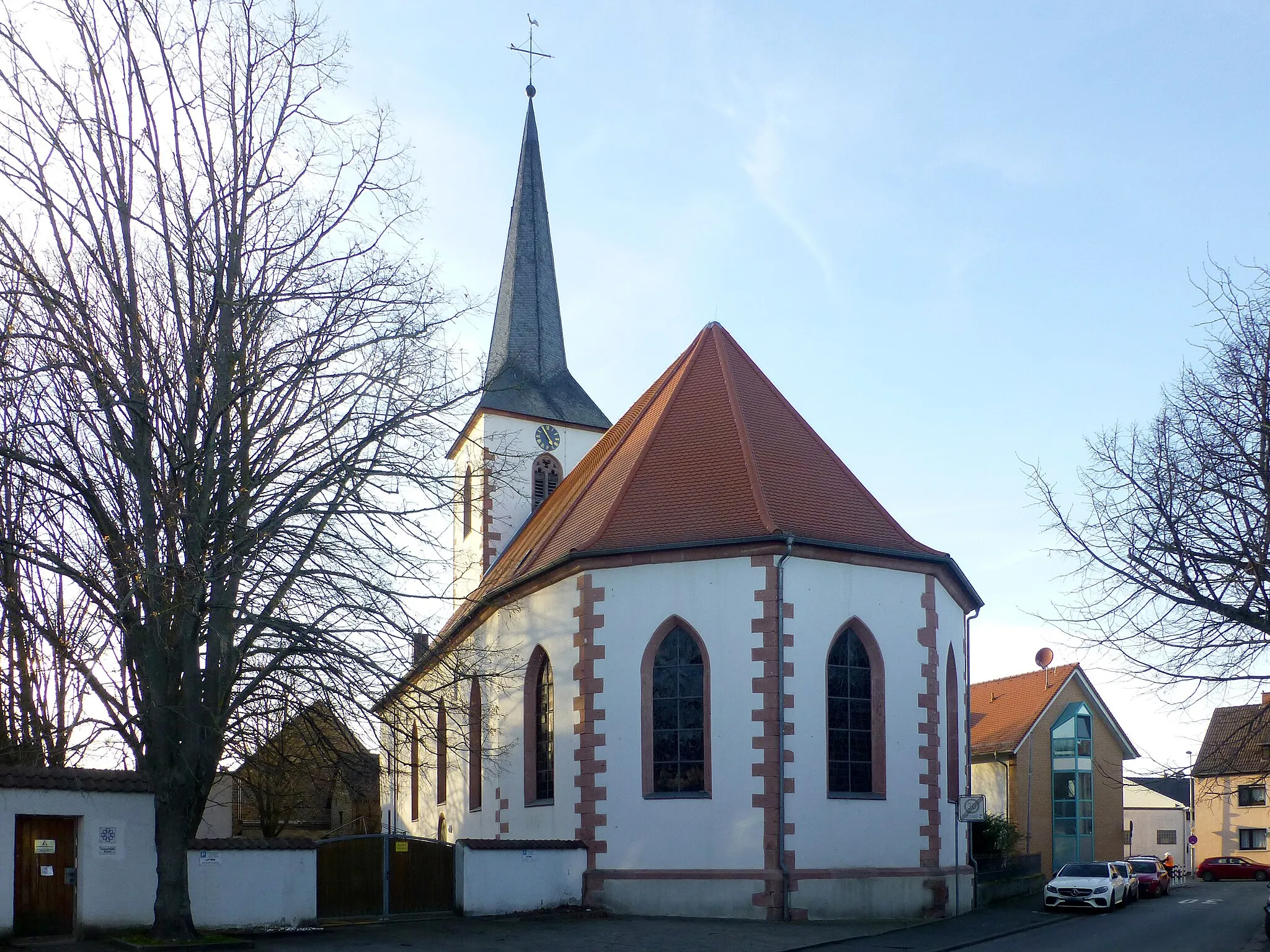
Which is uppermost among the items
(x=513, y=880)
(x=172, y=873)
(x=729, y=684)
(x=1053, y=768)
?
(x=729, y=684)

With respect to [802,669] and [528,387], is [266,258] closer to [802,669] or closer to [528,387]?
[802,669]

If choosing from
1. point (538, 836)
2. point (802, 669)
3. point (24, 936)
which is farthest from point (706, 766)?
point (24, 936)

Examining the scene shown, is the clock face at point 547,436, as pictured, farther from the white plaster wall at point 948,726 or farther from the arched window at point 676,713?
the arched window at point 676,713

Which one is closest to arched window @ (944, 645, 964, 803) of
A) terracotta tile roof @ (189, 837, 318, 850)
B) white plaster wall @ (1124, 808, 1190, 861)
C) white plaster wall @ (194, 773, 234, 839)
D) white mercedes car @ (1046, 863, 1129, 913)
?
white mercedes car @ (1046, 863, 1129, 913)

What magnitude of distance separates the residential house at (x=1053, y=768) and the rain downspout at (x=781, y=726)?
22927 millimetres

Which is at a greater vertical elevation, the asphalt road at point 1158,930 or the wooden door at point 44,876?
the wooden door at point 44,876

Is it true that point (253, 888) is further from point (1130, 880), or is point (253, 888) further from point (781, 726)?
point (1130, 880)

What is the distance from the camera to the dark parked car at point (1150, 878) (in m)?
33.8

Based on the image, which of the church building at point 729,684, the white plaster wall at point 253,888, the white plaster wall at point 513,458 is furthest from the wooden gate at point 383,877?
the white plaster wall at point 513,458

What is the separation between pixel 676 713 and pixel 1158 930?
9137 millimetres

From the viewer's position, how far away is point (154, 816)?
53.3ft

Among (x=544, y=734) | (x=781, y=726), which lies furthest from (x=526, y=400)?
(x=781, y=726)

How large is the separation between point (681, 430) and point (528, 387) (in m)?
10.1

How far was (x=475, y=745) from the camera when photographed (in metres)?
26.0
